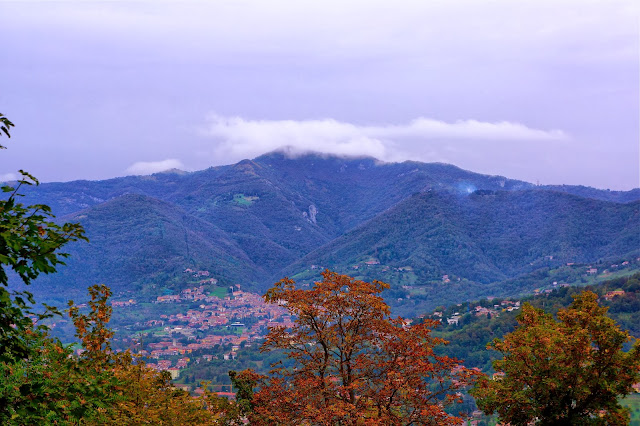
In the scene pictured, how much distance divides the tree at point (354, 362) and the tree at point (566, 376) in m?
2.58

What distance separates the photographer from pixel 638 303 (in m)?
72.2

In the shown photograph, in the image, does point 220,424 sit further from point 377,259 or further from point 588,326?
point 377,259

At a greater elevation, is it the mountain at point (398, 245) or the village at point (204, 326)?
the mountain at point (398, 245)

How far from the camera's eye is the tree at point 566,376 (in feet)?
42.0

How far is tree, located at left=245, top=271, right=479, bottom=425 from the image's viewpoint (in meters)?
10.7

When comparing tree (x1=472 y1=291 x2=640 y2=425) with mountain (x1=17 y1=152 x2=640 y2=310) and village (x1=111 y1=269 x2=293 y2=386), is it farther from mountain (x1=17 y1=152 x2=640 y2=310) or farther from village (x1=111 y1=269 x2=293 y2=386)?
mountain (x1=17 y1=152 x2=640 y2=310)

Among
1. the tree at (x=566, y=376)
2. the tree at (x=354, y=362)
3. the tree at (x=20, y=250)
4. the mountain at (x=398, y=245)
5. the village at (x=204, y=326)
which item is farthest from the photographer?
the mountain at (x=398, y=245)

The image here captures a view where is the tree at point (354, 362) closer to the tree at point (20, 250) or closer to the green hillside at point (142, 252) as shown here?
the tree at point (20, 250)

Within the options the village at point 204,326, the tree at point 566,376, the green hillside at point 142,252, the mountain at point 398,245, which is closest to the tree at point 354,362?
the tree at point 566,376

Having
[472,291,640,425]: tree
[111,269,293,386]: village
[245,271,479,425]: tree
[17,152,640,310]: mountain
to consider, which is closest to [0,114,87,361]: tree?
[245,271,479,425]: tree

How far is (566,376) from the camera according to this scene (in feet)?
42.7

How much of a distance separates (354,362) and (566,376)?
4.74 m

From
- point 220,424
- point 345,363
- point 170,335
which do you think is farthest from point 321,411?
point 170,335

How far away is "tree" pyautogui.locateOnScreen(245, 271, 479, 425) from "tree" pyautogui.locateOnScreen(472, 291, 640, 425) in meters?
2.58
